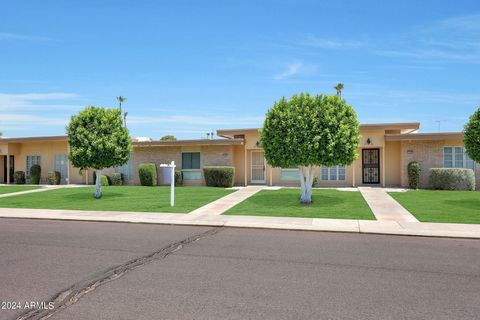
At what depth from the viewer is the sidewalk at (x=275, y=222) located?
1026cm

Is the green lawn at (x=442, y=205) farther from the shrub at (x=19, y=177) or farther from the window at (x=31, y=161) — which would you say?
the shrub at (x=19, y=177)

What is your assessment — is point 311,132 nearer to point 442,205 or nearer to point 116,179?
point 442,205

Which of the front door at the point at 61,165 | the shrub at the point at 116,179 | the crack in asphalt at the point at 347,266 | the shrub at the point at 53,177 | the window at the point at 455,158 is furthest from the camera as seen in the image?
the front door at the point at 61,165

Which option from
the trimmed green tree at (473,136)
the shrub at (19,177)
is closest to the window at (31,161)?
the shrub at (19,177)

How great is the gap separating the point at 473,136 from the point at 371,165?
9.32 metres

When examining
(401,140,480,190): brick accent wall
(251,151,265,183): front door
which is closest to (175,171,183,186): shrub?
(251,151,265,183): front door

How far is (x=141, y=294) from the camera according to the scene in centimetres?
538

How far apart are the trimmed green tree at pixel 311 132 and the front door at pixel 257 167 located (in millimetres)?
9863

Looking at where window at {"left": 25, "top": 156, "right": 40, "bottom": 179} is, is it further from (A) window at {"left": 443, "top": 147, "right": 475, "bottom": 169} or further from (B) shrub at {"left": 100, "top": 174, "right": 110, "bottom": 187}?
(A) window at {"left": 443, "top": 147, "right": 475, "bottom": 169}

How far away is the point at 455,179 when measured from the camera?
2100 cm

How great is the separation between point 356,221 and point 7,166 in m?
28.7

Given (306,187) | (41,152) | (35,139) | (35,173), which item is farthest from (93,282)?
(41,152)

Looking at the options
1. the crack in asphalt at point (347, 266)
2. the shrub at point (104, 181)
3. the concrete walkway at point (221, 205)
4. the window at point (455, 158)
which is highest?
the window at point (455, 158)

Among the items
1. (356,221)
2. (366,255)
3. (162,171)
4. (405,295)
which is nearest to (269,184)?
(162,171)
